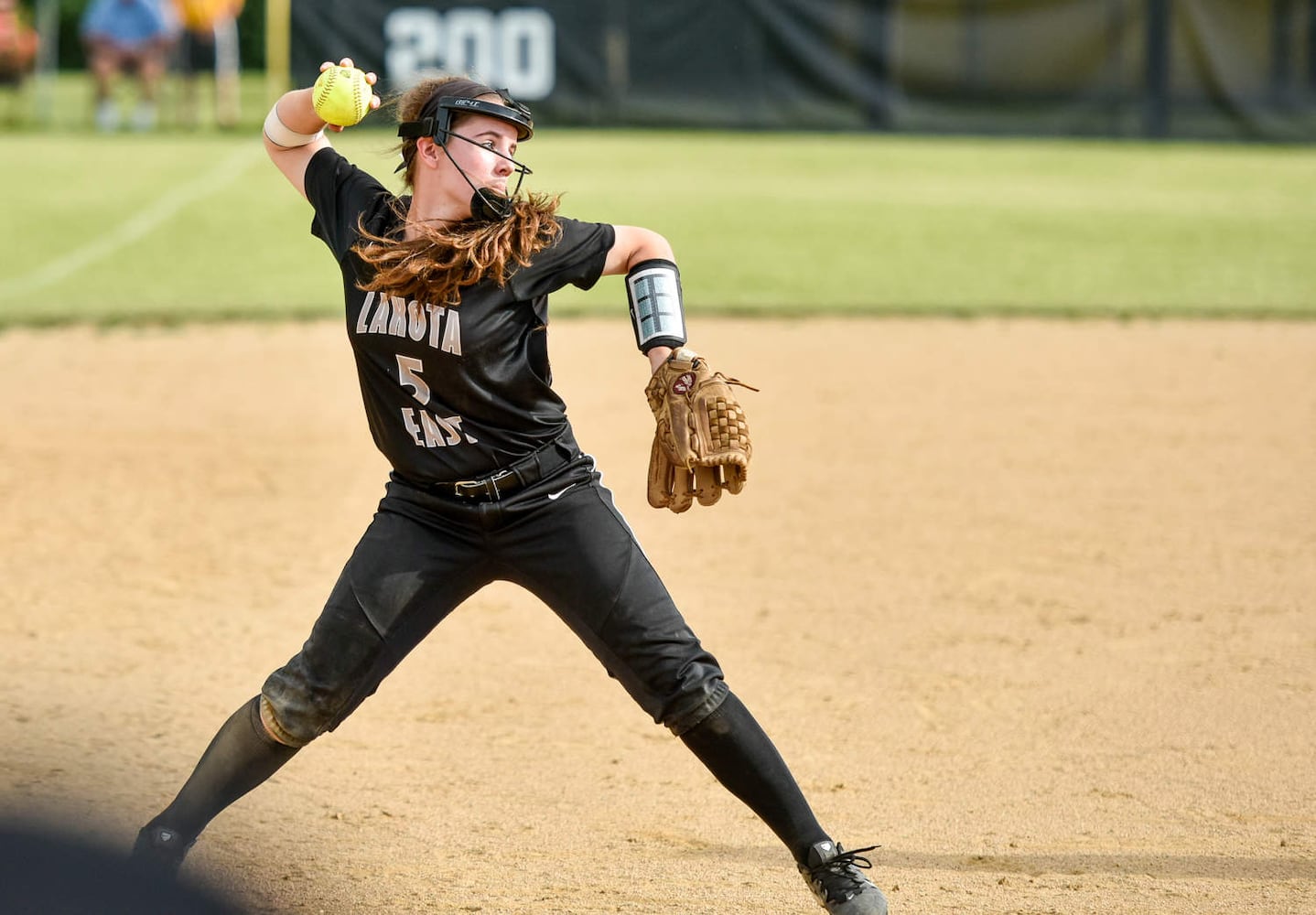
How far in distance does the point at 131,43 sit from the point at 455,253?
64.7 feet

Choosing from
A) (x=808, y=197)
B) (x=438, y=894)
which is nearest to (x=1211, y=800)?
(x=438, y=894)

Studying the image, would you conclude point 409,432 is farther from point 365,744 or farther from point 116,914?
point 116,914

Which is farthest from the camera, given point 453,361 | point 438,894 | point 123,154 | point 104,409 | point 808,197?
point 123,154

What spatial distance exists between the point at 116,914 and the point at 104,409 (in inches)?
316

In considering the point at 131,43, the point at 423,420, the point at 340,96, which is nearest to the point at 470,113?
the point at 340,96

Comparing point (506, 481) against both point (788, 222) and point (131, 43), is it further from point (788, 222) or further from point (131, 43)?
point (131, 43)

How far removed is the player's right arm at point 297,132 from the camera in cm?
369

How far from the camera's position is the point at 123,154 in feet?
60.8

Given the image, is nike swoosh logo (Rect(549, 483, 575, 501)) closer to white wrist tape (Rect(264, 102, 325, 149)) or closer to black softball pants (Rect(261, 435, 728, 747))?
black softball pants (Rect(261, 435, 728, 747))

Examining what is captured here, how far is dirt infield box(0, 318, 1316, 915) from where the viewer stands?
3936 mm

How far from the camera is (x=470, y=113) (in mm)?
3471

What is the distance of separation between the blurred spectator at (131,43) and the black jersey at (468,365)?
61.8 ft

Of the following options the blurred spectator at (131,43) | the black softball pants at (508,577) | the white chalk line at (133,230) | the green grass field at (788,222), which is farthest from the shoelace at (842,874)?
the blurred spectator at (131,43)

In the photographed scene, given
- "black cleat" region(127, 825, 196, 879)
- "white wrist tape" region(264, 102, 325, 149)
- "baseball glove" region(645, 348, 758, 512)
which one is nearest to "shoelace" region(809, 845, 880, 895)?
"baseball glove" region(645, 348, 758, 512)
